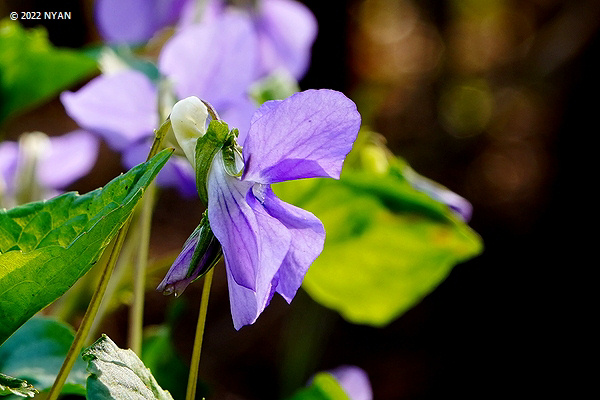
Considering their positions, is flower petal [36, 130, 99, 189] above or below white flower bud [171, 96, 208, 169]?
below

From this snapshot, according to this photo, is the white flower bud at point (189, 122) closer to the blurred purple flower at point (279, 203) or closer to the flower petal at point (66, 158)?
the blurred purple flower at point (279, 203)

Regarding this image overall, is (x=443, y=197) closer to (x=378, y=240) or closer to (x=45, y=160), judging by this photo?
(x=378, y=240)

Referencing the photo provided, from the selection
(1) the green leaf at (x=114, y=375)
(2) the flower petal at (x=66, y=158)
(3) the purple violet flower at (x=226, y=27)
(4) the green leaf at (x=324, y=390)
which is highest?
(1) the green leaf at (x=114, y=375)

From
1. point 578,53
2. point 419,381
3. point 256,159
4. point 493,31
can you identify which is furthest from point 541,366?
point 256,159

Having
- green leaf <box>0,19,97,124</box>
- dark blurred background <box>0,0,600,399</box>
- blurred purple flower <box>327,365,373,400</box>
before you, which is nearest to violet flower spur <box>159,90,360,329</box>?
blurred purple flower <box>327,365,373,400</box>

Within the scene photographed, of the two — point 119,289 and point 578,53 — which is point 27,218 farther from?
point 578,53

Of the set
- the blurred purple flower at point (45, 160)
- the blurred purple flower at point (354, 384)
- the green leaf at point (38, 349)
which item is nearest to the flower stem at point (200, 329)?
the green leaf at point (38, 349)

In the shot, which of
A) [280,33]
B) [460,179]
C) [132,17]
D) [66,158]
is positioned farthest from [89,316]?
[460,179]

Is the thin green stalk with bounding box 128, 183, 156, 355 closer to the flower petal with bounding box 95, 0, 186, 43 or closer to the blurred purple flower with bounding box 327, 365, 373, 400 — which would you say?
the blurred purple flower with bounding box 327, 365, 373, 400
